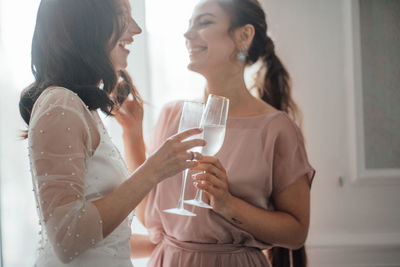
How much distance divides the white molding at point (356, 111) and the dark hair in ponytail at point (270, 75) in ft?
0.80

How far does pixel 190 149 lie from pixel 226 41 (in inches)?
22.6

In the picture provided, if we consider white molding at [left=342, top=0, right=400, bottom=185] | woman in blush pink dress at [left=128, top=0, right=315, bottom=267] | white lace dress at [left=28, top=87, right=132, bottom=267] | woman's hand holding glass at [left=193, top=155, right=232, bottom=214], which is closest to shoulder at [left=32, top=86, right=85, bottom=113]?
white lace dress at [left=28, top=87, right=132, bottom=267]

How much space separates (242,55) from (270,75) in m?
0.20

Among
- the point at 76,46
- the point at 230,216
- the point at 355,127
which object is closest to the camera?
the point at 76,46

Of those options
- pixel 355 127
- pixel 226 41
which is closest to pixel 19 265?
pixel 226 41

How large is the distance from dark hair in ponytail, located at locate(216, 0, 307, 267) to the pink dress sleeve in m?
0.26

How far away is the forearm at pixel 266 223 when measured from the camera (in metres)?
1.17

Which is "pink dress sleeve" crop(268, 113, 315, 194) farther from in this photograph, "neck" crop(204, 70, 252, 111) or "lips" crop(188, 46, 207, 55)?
"lips" crop(188, 46, 207, 55)

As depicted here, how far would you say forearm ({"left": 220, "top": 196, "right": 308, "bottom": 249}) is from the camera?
117cm

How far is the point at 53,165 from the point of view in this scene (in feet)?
2.48

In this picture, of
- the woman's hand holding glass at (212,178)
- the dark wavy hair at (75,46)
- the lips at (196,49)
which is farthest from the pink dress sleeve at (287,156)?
the dark wavy hair at (75,46)

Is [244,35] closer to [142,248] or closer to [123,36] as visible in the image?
[123,36]

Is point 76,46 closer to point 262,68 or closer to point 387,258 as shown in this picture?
point 262,68

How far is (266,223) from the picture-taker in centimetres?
121
